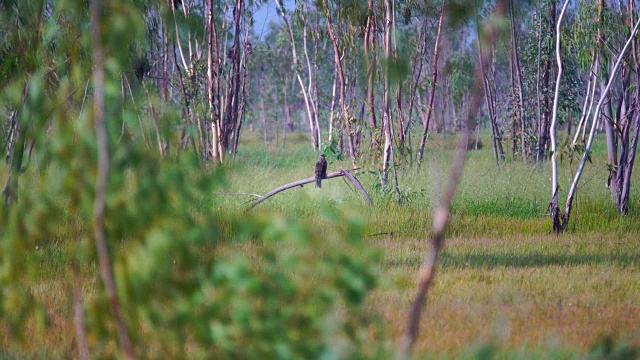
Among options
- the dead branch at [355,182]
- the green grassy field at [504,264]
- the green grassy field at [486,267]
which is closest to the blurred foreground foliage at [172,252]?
the green grassy field at [486,267]

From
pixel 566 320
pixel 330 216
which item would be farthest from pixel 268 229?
pixel 566 320

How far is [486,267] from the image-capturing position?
6609 millimetres

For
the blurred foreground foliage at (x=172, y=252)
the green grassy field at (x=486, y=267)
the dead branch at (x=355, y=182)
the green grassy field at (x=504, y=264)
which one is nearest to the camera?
the blurred foreground foliage at (x=172, y=252)

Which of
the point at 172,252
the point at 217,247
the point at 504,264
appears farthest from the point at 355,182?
the point at 172,252

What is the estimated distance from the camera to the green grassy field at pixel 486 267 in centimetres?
412

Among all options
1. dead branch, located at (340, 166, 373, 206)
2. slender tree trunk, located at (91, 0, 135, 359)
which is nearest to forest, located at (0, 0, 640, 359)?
slender tree trunk, located at (91, 0, 135, 359)

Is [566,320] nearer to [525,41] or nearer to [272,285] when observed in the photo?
[272,285]

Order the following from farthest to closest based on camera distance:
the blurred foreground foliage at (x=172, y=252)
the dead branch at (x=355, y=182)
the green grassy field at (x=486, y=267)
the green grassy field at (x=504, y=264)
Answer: the dead branch at (x=355, y=182) → the green grassy field at (x=504, y=264) → the green grassy field at (x=486, y=267) → the blurred foreground foliage at (x=172, y=252)

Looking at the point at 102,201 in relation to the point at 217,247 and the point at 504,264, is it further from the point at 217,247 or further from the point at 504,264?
the point at 504,264

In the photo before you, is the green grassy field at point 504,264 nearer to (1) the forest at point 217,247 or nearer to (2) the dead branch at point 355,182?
(1) the forest at point 217,247

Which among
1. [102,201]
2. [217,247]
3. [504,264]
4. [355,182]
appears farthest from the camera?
[355,182]

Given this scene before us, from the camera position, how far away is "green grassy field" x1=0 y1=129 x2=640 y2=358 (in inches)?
162

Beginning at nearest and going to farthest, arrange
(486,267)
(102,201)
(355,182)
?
(102,201), (486,267), (355,182)

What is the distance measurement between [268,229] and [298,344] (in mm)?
393
